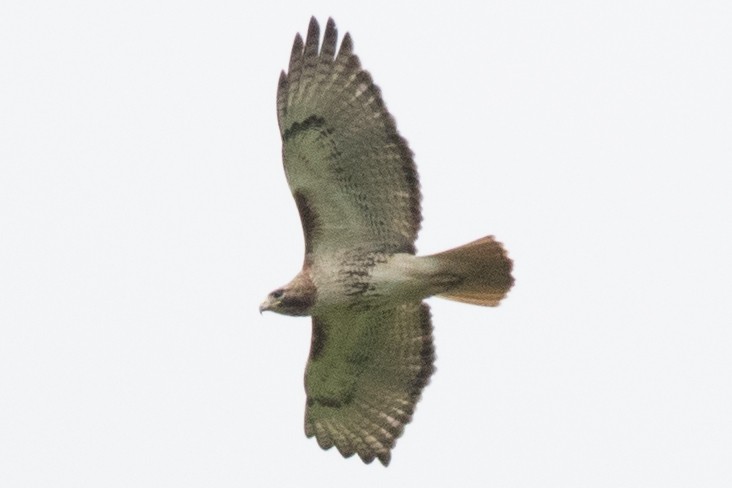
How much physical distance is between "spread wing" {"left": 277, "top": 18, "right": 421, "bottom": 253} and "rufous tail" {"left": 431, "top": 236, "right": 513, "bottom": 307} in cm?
36

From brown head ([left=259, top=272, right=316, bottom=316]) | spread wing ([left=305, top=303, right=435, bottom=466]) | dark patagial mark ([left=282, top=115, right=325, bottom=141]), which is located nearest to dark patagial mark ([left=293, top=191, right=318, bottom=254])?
brown head ([left=259, top=272, right=316, bottom=316])

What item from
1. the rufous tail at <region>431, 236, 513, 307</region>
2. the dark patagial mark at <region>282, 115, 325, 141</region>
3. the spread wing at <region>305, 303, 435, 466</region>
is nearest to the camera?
the dark patagial mark at <region>282, 115, 325, 141</region>

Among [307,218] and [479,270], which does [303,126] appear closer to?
[307,218]

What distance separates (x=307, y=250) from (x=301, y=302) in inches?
15.1

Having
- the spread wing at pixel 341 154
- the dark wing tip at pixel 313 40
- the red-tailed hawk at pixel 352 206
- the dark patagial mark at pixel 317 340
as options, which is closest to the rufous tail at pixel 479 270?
the red-tailed hawk at pixel 352 206

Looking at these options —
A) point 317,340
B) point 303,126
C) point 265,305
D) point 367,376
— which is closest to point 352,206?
point 303,126

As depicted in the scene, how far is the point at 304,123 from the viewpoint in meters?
12.1

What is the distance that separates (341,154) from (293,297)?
1.03m

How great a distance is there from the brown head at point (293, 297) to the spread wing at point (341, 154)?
0.25 meters

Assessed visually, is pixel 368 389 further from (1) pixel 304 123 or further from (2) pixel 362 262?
(1) pixel 304 123

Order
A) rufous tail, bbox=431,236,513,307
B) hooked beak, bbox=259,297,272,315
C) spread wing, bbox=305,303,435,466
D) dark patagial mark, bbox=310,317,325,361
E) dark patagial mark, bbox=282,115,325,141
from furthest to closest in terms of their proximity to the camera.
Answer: spread wing, bbox=305,303,435,466 → dark patagial mark, bbox=310,317,325,361 → hooked beak, bbox=259,297,272,315 → rufous tail, bbox=431,236,513,307 → dark patagial mark, bbox=282,115,325,141

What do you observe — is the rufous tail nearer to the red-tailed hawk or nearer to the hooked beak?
the red-tailed hawk

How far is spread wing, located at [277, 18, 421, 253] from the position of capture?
12.1 meters

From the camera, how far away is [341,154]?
481 inches
